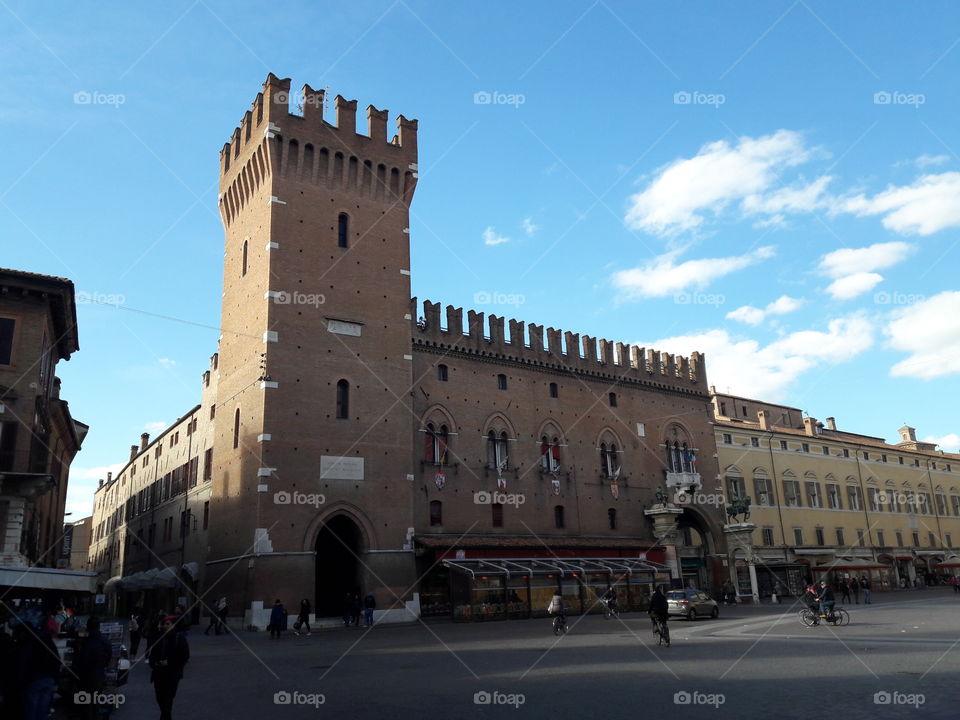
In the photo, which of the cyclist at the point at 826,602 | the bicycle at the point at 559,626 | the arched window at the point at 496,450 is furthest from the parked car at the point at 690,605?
the arched window at the point at 496,450

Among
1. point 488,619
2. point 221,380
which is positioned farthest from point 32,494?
Result: point 488,619

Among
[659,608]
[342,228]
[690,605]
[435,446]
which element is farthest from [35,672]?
[342,228]

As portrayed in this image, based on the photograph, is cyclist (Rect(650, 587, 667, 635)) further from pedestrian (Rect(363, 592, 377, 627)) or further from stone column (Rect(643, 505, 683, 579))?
stone column (Rect(643, 505, 683, 579))

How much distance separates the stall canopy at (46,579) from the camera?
1305 centimetres

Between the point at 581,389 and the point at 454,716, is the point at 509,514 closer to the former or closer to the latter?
the point at 581,389

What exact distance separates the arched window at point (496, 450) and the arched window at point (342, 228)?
1062 cm

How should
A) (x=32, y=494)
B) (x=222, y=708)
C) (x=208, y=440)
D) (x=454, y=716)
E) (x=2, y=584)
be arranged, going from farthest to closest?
1. (x=208, y=440)
2. (x=32, y=494)
3. (x=2, y=584)
4. (x=222, y=708)
5. (x=454, y=716)

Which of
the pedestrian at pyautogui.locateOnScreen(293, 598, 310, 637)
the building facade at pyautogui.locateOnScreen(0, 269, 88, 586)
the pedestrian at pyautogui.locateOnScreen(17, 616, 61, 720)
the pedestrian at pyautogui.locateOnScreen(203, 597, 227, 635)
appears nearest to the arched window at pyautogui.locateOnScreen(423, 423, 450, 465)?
the pedestrian at pyautogui.locateOnScreen(293, 598, 310, 637)

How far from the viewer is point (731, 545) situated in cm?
4147

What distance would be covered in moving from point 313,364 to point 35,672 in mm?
21613

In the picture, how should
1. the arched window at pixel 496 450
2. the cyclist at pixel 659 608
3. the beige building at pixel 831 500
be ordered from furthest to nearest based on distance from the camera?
the beige building at pixel 831 500, the arched window at pixel 496 450, the cyclist at pixel 659 608

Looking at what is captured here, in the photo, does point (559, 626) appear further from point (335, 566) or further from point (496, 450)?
point (496, 450)

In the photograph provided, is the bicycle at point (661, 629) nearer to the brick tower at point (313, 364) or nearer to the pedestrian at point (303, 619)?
the pedestrian at point (303, 619)

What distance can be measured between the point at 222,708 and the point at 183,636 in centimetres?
197
